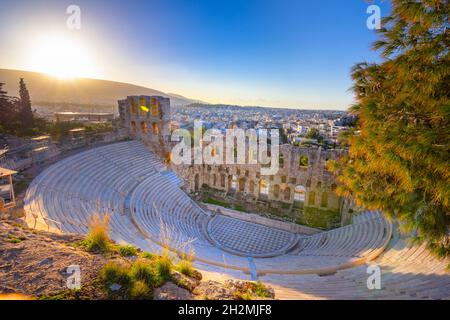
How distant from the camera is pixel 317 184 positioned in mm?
20953

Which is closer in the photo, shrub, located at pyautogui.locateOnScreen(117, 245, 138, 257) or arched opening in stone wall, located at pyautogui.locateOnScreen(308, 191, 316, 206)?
shrub, located at pyautogui.locateOnScreen(117, 245, 138, 257)

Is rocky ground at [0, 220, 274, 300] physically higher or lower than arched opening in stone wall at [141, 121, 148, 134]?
lower

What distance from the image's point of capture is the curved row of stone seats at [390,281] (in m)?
5.88

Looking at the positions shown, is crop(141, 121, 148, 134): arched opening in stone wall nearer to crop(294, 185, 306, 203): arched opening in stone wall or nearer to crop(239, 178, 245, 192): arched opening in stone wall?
crop(239, 178, 245, 192): arched opening in stone wall

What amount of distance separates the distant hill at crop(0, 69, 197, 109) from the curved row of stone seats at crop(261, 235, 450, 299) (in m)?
85.1

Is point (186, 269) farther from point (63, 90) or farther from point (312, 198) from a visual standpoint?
point (63, 90)

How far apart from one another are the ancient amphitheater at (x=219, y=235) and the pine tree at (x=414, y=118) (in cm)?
284

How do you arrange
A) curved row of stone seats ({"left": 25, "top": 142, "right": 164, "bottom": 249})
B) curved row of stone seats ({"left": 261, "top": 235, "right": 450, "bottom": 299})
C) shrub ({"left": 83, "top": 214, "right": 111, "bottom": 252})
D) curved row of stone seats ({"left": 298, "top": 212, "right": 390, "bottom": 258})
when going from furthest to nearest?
1. curved row of stone seats ({"left": 298, "top": 212, "right": 390, "bottom": 258})
2. curved row of stone seats ({"left": 25, "top": 142, "right": 164, "bottom": 249})
3. curved row of stone seats ({"left": 261, "top": 235, "right": 450, "bottom": 299})
4. shrub ({"left": 83, "top": 214, "right": 111, "bottom": 252})

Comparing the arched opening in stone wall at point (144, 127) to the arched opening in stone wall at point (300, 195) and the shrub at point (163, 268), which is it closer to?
the arched opening in stone wall at point (300, 195)

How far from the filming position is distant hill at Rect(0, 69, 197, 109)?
259ft

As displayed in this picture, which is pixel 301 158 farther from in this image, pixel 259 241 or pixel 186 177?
pixel 186 177

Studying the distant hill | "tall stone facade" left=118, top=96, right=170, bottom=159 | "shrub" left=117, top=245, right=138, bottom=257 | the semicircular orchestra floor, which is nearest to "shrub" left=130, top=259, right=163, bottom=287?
"shrub" left=117, top=245, right=138, bottom=257

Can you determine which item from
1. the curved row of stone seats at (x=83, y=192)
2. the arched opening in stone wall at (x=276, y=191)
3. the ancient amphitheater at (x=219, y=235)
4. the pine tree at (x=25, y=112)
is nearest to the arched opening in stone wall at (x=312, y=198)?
the arched opening in stone wall at (x=276, y=191)

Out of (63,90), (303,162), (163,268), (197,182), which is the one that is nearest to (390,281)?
(163,268)
